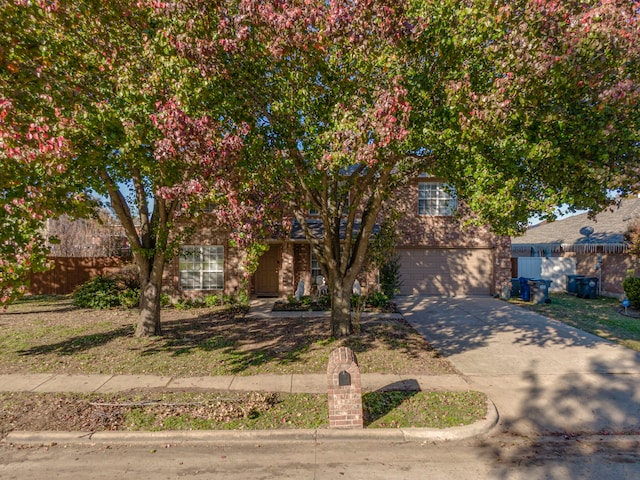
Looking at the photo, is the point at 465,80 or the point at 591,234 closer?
the point at 465,80

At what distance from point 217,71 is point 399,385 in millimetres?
6177

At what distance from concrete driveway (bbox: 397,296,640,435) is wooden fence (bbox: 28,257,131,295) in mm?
15155

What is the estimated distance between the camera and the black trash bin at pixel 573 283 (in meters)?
17.1

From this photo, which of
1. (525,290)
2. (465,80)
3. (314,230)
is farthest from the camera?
(525,290)

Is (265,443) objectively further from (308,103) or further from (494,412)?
(308,103)

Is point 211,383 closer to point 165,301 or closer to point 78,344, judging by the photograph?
point 78,344

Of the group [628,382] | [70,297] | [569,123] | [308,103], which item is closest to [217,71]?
[308,103]

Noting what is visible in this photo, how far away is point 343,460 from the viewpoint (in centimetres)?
439

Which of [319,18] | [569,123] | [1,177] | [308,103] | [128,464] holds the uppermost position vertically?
[319,18]

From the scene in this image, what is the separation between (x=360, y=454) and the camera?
14.8 ft

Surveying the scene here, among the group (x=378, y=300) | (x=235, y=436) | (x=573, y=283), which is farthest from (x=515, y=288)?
(x=235, y=436)

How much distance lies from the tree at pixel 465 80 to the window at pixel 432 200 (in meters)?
10.5

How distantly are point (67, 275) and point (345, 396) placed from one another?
1833 centimetres

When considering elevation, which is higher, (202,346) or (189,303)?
(189,303)
